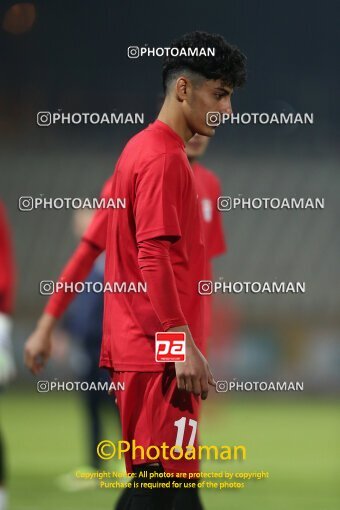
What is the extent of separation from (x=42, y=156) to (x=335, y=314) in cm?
103

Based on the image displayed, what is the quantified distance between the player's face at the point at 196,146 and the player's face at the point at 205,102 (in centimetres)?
43

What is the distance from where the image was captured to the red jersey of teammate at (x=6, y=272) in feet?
11.1

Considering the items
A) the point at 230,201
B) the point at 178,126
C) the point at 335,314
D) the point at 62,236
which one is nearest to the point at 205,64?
the point at 178,126

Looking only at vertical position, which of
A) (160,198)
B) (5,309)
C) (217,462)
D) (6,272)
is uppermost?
(160,198)

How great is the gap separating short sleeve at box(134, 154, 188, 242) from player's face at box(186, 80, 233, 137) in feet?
0.55

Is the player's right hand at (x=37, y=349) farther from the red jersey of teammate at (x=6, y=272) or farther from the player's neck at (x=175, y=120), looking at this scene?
the player's neck at (x=175, y=120)

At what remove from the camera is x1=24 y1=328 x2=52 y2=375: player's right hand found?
3.15 meters

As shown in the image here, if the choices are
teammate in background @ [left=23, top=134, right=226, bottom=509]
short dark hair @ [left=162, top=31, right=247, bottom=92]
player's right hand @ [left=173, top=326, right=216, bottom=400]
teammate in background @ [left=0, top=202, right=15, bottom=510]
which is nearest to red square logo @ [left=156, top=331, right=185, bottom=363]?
player's right hand @ [left=173, top=326, right=216, bottom=400]

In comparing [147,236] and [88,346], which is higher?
[147,236]

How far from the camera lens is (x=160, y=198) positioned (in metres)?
2.69

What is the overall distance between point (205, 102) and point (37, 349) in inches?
32.7

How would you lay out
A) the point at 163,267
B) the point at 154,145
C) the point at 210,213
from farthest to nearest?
the point at 210,213
the point at 154,145
the point at 163,267

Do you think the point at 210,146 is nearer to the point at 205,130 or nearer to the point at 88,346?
the point at 205,130

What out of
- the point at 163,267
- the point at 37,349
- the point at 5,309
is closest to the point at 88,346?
the point at 5,309
